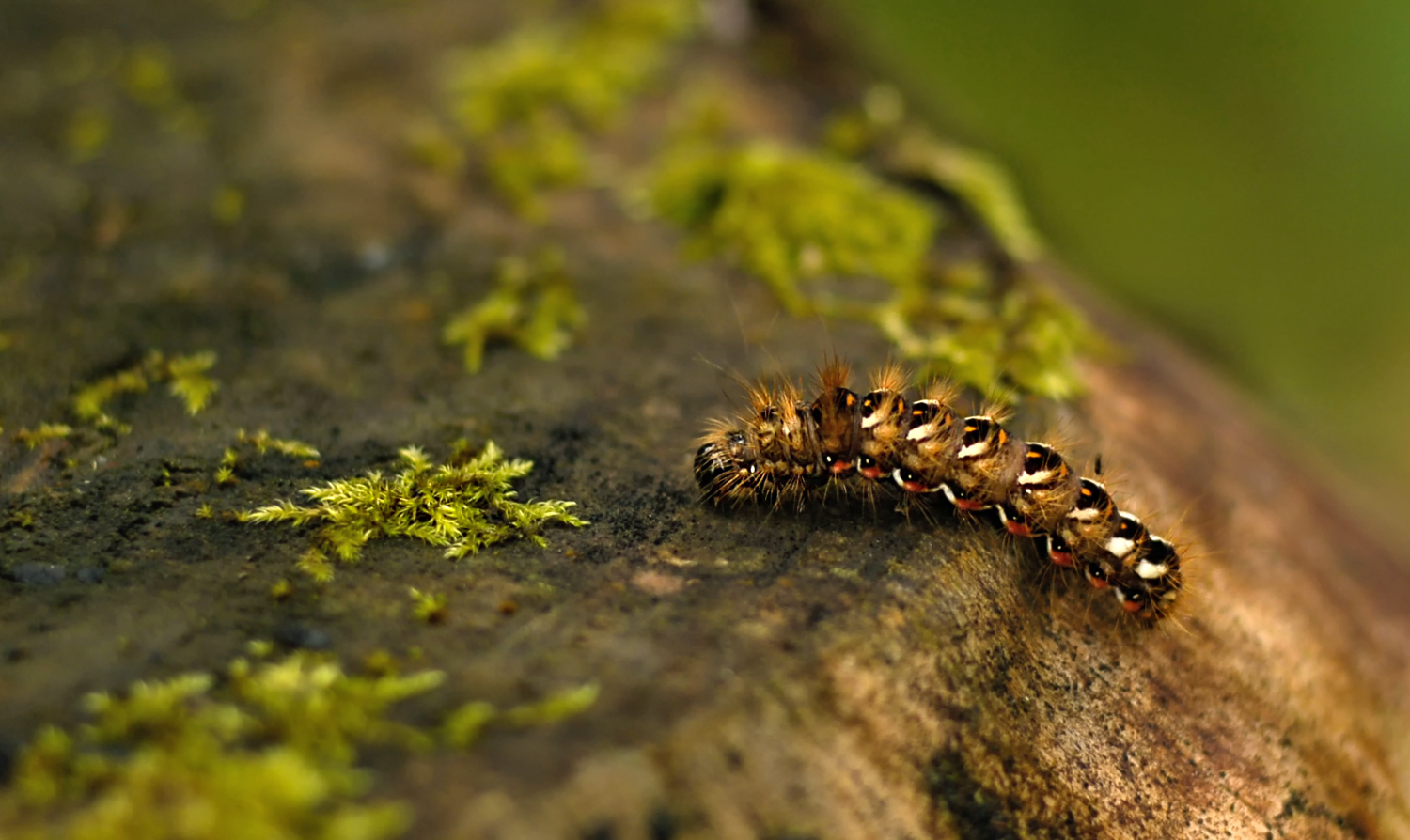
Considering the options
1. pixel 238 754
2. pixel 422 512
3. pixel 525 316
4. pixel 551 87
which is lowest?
pixel 238 754

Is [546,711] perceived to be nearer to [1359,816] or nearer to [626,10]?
[1359,816]

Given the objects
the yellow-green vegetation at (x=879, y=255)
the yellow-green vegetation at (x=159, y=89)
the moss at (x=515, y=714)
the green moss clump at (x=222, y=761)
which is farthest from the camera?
the yellow-green vegetation at (x=159, y=89)

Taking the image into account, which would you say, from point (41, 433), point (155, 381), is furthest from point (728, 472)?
point (41, 433)

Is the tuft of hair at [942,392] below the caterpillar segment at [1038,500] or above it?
above

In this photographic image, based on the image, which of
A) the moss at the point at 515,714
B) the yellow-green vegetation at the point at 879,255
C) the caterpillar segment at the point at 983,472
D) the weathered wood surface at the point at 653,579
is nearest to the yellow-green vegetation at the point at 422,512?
the weathered wood surface at the point at 653,579

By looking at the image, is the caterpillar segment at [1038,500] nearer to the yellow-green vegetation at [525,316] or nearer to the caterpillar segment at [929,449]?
the caterpillar segment at [929,449]

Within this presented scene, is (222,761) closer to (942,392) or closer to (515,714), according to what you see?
(515,714)

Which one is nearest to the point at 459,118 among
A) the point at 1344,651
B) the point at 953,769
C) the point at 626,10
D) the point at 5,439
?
the point at 626,10

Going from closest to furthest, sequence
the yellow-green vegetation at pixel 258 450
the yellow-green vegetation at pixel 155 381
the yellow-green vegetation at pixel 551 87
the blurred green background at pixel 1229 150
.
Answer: the yellow-green vegetation at pixel 258 450 → the yellow-green vegetation at pixel 155 381 → the yellow-green vegetation at pixel 551 87 → the blurred green background at pixel 1229 150
